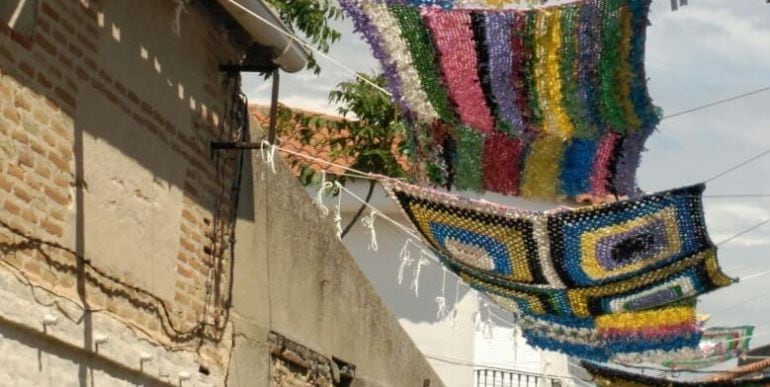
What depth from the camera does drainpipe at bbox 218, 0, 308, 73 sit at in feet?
27.4

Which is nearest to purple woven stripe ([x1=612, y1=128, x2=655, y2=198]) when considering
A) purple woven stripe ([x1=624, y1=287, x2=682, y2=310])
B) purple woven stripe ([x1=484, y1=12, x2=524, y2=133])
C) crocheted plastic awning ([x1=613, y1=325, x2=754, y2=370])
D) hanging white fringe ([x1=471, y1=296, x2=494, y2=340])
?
purple woven stripe ([x1=484, y1=12, x2=524, y2=133])

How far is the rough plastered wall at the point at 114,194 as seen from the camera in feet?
21.4

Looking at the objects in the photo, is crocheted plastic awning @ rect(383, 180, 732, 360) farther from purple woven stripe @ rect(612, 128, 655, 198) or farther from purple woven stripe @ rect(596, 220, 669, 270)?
purple woven stripe @ rect(612, 128, 655, 198)

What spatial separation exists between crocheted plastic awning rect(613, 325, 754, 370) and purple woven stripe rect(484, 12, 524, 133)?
4104 mm

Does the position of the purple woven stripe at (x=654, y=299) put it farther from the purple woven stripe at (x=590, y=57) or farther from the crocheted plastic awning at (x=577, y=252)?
the purple woven stripe at (x=590, y=57)

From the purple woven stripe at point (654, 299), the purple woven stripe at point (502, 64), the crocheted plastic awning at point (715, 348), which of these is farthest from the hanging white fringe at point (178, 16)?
the crocheted plastic awning at point (715, 348)

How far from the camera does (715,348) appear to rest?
559 inches

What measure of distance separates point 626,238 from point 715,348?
6.71 metres

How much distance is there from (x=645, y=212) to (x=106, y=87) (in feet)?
9.12

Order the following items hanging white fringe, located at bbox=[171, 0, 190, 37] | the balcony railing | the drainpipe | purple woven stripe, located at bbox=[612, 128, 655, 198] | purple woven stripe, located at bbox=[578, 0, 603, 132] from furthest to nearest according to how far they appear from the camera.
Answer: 1. the balcony railing
2. the drainpipe
3. hanging white fringe, located at bbox=[171, 0, 190, 37]
4. purple woven stripe, located at bbox=[612, 128, 655, 198]
5. purple woven stripe, located at bbox=[578, 0, 603, 132]

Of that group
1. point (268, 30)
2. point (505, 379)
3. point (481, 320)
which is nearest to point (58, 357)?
point (268, 30)

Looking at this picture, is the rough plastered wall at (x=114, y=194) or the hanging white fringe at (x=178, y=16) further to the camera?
the hanging white fringe at (x=178, y=16)

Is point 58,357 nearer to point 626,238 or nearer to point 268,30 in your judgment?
point 268,30

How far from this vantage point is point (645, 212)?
768cm
